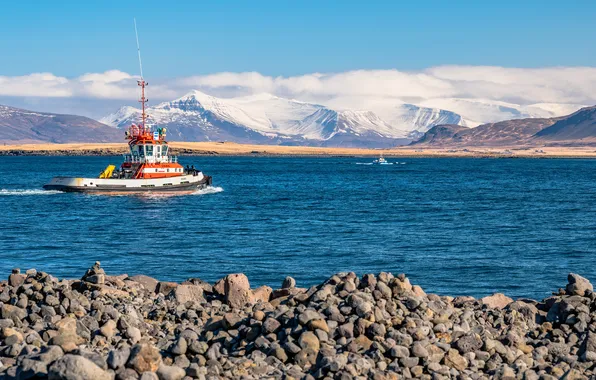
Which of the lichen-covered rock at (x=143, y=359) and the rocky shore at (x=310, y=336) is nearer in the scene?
the lichen-covered rock at (x=143, y=359)

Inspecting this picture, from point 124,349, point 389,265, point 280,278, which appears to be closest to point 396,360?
point 124,349

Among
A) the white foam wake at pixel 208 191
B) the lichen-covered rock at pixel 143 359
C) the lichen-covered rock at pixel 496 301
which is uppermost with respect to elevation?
the lichen-covered rock at pixel 143 359

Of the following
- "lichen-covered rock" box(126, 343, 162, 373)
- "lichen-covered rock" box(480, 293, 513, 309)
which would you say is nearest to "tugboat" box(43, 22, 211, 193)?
"lichen-covered rock" box(480, 293, 513, 309)

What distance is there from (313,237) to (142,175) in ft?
109

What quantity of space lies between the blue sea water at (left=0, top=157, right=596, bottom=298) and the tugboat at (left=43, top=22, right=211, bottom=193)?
1238mm

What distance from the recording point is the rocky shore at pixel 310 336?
11.9 metres

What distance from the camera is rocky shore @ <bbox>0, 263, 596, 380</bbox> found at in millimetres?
11938

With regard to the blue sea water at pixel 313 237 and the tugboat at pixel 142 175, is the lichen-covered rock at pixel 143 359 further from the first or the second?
the tugboat at pixel 142 175

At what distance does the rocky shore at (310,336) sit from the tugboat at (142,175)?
2059 inches

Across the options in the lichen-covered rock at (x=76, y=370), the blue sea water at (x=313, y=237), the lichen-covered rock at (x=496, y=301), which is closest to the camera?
the lichen-covered rock at (x=76, y=370)

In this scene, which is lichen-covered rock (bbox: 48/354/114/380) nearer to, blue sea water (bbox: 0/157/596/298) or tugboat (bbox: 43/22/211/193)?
blue sea water (bbox: 0/157/596/298)

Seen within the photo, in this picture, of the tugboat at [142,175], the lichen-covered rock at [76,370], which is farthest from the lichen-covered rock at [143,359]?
the tugboat at [142,175]

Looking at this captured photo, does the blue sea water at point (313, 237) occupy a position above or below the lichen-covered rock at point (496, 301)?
below

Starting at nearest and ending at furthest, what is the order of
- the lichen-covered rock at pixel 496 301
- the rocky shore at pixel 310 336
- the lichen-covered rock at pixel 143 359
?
the lichen-covered rock at pixel 143 359 → the rocky shore at pixel 310 336 → the lichen-covered rock at pixel 496 301
